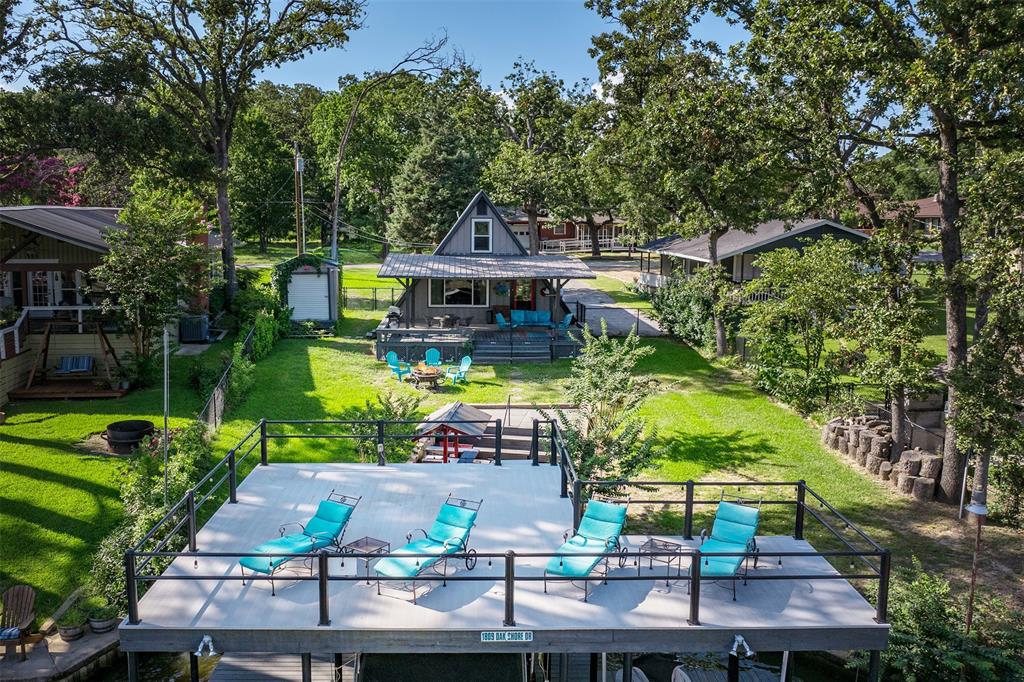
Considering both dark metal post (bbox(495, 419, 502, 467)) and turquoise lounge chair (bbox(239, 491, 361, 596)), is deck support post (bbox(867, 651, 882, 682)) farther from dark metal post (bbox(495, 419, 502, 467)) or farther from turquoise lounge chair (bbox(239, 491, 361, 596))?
turquoise lounge chair (bbox(239, 491, 361, 596))

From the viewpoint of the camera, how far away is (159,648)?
8922mm

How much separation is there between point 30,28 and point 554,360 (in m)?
20.5

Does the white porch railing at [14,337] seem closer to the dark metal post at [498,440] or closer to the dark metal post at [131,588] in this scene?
the dark metal post at [498,440]

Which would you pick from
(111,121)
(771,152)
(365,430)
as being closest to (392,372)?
(365,430)

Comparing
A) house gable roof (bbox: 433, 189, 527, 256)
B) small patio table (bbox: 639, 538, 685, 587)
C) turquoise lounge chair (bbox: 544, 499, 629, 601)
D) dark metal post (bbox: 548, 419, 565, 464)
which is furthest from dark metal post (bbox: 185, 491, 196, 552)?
house gable roof (bbox: 433, 189, 527, 256)

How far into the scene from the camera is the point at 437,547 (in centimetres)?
1044

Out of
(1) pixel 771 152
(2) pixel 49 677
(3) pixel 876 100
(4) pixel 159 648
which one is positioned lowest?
(2) pixel 49 677

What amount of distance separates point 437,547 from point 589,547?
207 cm

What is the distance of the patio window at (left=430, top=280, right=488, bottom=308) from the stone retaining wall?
54.4 feet

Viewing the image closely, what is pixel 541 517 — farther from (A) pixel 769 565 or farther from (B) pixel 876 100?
(B) pixel 876 100

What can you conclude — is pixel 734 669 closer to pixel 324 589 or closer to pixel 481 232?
pixel 324 589

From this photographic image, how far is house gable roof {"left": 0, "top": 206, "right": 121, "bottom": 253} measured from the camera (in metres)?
23.6

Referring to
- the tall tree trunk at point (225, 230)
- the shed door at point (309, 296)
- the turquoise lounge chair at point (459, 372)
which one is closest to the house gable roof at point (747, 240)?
the turquoise lounge chair at point (459, 372)

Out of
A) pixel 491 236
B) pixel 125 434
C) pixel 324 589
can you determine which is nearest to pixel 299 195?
pixel 491 236
